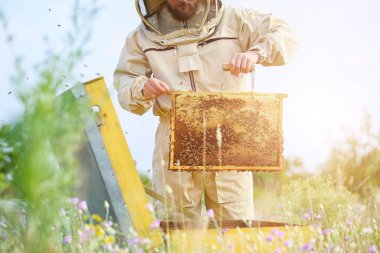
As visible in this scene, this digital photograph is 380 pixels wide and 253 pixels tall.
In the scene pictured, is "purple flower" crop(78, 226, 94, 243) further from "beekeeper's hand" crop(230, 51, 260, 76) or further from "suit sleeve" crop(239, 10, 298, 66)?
"suit sleeve" crop(239, 10, 298, 66)

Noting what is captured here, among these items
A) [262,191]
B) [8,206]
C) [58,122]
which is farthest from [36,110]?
[262,191]

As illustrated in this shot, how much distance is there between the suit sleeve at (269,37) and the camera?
4.34m

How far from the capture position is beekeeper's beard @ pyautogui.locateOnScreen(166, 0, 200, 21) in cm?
449

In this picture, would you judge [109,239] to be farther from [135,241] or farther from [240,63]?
[240,63]

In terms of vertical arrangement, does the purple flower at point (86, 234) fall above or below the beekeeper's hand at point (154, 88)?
below

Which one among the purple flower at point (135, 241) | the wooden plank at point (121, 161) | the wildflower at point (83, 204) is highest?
the wooden plank at point (121, 161)

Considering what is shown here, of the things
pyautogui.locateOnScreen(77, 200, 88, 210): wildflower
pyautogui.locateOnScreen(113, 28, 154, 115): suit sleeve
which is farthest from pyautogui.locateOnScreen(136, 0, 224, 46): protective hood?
pyautogui.locateOnScreen(77, 200, 88, 210): wildflower

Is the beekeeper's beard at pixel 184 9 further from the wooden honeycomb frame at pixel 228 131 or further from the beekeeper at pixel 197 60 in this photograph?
the wooden honeycomb frame at pixel 228 131

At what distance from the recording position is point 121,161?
2.92 m

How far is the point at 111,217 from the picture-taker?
9.71 feet

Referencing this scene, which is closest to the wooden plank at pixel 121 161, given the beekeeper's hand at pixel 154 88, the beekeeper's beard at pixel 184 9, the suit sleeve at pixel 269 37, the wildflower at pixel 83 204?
the wildflower at pixel 83 204

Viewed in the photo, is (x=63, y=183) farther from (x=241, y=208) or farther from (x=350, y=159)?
(x=350, y=159)

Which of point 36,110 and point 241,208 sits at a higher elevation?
point 36,110

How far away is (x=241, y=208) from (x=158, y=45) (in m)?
1.41
